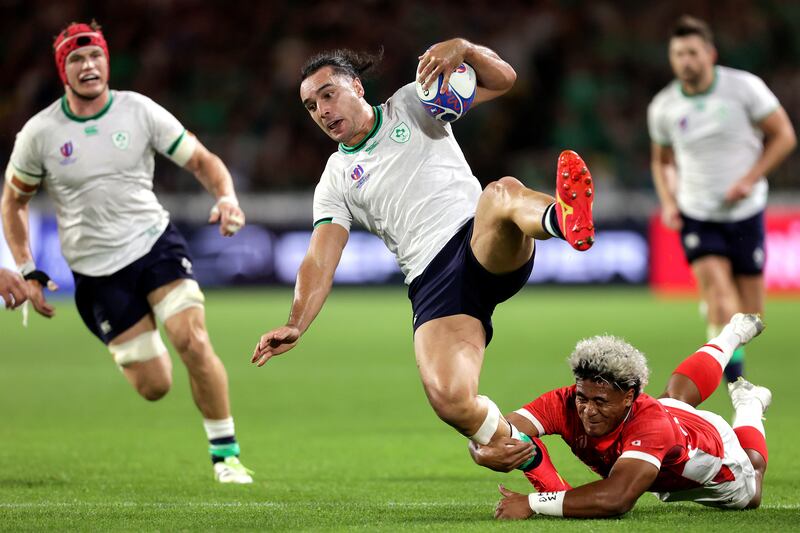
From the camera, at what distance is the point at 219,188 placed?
6.85m

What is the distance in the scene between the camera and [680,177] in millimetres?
9430

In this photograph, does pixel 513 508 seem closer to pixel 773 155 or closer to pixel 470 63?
pixel 470 63

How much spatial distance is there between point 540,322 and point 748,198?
6.67 meters

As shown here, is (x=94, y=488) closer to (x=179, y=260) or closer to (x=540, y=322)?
(x=179, y=260)

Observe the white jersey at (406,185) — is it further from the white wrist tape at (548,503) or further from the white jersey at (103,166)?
the white jersey at (103,166)

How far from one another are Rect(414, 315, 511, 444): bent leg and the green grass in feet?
1.34

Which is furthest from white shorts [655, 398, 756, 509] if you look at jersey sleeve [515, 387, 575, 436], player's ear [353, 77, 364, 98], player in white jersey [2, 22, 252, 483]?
player in white jersey [2, 22, 252, 483]

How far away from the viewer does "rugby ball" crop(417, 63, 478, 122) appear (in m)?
5.57

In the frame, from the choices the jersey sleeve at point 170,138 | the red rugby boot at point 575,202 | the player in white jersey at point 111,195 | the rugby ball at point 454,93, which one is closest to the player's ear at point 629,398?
the red rugby boot at point 575,202

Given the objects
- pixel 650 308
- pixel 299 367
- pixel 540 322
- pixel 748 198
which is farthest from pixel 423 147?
pixel 650 308

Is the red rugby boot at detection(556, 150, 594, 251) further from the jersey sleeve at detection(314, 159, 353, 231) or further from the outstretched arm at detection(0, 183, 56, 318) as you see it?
the outstretched arm at detection(0, 183, 56, 318)

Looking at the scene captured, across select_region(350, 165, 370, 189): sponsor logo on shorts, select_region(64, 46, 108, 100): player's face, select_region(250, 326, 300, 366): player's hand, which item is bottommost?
select_region(250, 326, 300, 366): player's hand

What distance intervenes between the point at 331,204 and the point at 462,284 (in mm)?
811

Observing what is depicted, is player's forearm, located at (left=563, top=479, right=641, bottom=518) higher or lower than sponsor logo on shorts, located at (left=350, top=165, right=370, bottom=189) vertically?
lower
